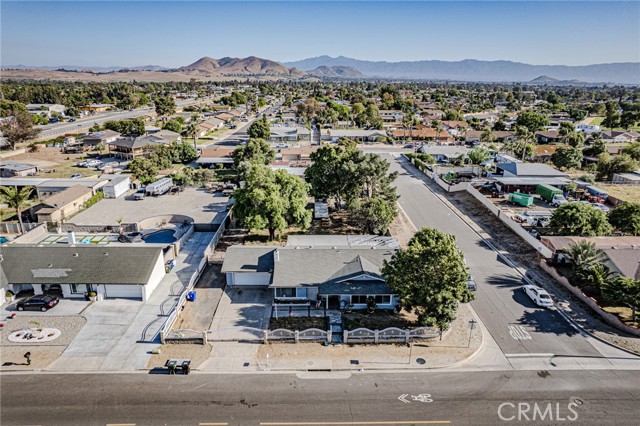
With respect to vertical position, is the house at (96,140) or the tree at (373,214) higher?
the house at (96,140)

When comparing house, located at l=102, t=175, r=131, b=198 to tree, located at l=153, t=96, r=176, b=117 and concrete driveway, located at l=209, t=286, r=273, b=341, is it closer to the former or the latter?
concrete driveway, located at l=209, t=286, r=273, b=341

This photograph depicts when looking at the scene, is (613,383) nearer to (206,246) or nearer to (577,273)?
(577,273)

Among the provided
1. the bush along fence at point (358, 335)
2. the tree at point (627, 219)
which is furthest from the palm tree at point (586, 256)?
the bush along fence at point (358, 335)

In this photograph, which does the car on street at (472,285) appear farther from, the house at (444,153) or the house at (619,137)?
the house at (619,137)

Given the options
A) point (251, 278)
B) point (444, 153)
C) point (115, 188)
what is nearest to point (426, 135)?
point (444, 153)

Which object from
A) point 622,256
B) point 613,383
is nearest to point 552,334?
point 613,383

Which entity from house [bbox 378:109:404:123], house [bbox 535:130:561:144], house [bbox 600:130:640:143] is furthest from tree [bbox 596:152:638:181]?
house [bbox 378:109:404:123]
